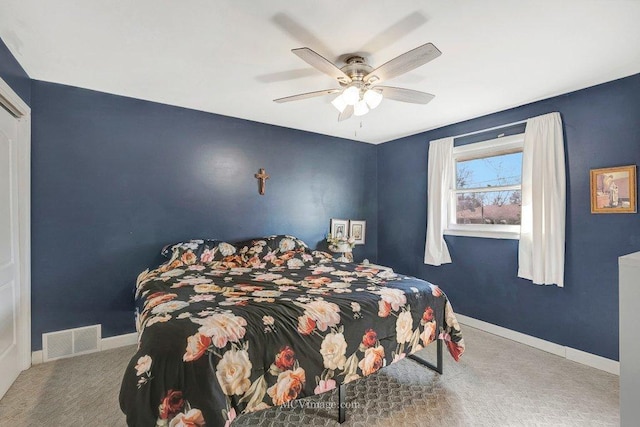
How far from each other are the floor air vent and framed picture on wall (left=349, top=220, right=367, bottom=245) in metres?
3.13

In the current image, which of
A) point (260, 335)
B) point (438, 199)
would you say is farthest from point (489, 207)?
point (260, 335)

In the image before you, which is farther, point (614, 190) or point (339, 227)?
point (339, 227)

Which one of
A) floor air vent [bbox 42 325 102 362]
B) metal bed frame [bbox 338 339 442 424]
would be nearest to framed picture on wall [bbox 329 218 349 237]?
metal bed frame [bbox 338 339 442 424]

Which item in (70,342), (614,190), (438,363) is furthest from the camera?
(70,342)

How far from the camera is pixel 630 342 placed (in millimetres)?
1054

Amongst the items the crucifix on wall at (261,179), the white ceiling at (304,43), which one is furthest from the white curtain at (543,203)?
the crucifix on wall at (261,179)

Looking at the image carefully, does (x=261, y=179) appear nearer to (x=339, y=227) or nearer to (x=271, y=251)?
(x=271, y=251)

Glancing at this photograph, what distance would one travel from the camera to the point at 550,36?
6.38 ft

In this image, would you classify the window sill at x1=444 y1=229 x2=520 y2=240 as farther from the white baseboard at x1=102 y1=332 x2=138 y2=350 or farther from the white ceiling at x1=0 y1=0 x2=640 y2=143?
the white baseboard at x1=102 y1=332 x2=138 y2=350

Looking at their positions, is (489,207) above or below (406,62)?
below

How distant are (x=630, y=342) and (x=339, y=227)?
3493mm

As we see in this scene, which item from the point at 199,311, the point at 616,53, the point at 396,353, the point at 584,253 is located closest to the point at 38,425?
the point at 199,311

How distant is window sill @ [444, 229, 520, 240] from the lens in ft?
10.7

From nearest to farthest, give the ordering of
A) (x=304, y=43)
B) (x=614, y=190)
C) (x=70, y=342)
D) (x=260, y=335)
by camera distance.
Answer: (x=260, y=335) → (x=304, y=43) → (x=614, y=190) → (x=70, y=342)
